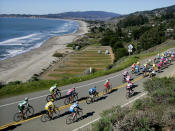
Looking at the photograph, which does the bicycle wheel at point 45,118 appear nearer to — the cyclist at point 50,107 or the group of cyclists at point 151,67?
the cyclist at point 50,107

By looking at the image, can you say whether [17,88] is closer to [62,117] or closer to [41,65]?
[62,117]

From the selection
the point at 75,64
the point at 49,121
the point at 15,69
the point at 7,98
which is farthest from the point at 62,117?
the point at 15,69

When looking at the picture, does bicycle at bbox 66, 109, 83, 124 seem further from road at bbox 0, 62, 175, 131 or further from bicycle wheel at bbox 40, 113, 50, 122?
bicycle wheel at bbox 40, 113, 50, 122

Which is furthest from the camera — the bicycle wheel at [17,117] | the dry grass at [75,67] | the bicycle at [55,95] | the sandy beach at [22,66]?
the sandy beach at [22,66]

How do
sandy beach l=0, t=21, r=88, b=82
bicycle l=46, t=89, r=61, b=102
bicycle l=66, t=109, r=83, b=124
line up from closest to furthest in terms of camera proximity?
1. bicycle l=66, t=109, r=83, b=124
2. bicycle l=46, t=89, r=61, b=102
3. sandy beach l=0, t=21, r=88, b=82

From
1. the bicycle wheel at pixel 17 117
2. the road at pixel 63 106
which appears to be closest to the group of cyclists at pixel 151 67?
the road at pixel 63 106

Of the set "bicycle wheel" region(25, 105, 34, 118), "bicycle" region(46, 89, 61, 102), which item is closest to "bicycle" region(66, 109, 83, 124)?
"bicycle wheel" region(25, 105, 34, 118)

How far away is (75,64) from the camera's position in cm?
4269

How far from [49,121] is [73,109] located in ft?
5.93

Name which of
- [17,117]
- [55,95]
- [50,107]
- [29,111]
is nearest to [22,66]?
[55,95]

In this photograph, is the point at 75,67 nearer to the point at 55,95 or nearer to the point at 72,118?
the point at 55,95

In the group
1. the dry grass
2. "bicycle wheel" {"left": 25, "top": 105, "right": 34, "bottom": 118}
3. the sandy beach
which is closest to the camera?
"bicycle wheel" {"left": 25, "top": 105, "right": 34, "bottom": 118}

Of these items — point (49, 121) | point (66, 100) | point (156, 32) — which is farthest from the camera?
point (156, 32)

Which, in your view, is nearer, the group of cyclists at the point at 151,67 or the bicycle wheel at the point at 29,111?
the bicycle wheel at the point at 29,111
